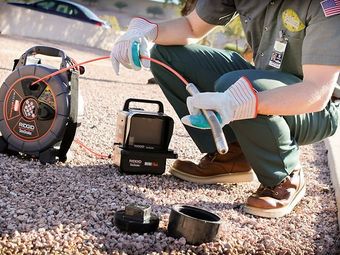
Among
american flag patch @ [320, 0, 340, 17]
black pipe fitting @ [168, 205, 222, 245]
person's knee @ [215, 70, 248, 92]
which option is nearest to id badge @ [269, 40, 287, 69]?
person's knee @ [215, 70, 248, 92]

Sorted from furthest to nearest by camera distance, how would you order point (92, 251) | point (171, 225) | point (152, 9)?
point (152, 9), point (171, 225), point (92, 251)

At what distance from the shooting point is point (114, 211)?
2.25 m

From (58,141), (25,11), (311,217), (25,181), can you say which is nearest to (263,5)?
(311,217)

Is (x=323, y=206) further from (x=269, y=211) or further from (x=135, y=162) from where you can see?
(x=135, y=162)

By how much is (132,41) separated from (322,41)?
0.93m

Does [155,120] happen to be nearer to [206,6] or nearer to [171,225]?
[206,6]

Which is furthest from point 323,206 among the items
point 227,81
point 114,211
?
point 114,211

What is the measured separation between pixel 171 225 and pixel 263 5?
4.16 ft

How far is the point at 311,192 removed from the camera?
318 cm

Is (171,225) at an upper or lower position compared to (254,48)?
lower

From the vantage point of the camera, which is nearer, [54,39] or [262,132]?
[262,132]

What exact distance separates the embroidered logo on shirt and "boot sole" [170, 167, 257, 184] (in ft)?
2.75

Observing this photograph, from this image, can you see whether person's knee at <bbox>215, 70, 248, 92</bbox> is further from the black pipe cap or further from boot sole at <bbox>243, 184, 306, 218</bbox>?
the black pipe cap

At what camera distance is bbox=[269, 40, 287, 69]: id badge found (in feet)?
8.70
